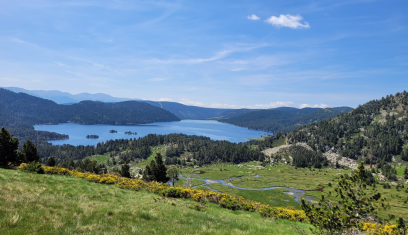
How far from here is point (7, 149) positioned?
119ft

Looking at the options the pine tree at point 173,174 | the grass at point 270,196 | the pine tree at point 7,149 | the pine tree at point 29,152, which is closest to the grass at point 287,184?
the grass at point 270,196

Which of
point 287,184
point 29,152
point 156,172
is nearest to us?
point 29,152

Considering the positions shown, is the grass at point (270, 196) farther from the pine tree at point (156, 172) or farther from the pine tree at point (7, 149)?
the pine tree at point (7, 149)

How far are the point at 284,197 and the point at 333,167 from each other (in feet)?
416

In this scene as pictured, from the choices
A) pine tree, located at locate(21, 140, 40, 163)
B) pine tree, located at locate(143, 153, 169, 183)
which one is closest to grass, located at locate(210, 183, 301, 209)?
pine tree, located at locate(143, 153, 169, 183)

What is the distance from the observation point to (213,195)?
26141 mm

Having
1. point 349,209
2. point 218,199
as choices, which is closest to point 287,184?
point 218,199

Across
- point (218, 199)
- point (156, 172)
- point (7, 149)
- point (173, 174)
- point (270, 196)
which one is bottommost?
point (270, 196)

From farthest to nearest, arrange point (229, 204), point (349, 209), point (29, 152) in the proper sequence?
point (29, 152)
point (229, 204)
point (349, 209)

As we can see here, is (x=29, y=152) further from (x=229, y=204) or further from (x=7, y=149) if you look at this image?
(x=229, y=204)

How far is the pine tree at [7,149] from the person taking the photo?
114 ft

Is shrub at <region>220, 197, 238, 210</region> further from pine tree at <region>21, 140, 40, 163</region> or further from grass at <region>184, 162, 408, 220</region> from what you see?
grass at <region>184, 162, 408, 220</region>

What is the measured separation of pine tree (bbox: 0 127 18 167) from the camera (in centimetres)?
3472

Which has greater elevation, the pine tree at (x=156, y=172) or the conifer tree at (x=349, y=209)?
the conifer tree at (x=349, y=209)
